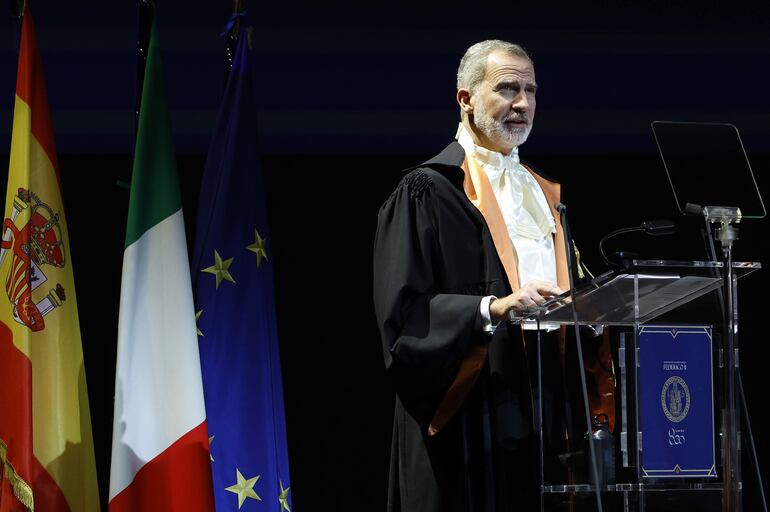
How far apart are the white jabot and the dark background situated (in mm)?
1445

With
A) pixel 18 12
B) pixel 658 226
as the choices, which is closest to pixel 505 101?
pixel 658 226

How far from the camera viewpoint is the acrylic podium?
2.36m

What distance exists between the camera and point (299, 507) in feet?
14.4

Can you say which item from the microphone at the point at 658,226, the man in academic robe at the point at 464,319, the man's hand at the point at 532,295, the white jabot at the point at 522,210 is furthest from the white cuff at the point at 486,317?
the microphone at the point at 658,226

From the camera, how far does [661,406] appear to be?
239cm

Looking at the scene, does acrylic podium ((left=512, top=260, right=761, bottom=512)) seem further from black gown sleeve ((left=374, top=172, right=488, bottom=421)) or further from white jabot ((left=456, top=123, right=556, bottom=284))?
white jabot ((left=456, top=123, right=556, bottom=284))

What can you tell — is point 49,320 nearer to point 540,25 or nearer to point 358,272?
point 358,272

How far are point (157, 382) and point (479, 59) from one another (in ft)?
4.13

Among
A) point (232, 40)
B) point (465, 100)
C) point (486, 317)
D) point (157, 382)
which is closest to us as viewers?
point (486, 317)

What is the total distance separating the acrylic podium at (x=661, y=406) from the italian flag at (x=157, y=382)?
47.7 inches

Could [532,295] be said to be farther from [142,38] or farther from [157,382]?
[142,38]

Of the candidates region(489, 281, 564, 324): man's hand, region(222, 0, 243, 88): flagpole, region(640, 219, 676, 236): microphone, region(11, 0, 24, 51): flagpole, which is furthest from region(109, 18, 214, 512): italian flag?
region(640, 219, 676, 236): microphone

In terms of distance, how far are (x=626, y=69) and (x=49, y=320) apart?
242 cm

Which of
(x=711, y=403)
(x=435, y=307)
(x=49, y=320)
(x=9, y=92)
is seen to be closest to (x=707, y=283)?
(x=711, y=403)
